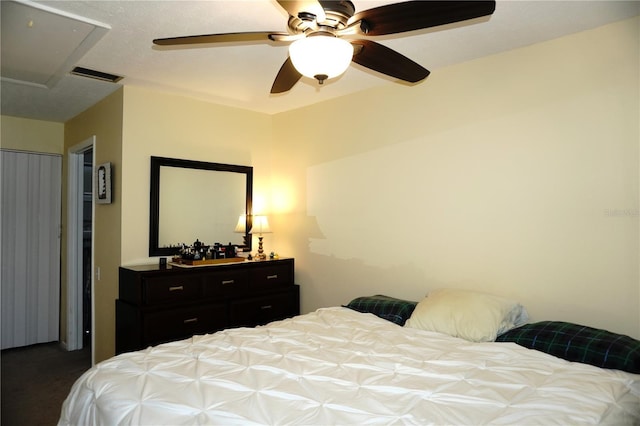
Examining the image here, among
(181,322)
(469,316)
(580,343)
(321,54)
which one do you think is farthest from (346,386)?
(181,322)

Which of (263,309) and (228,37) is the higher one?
(228,37)

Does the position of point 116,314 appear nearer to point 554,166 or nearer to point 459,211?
point 459,211

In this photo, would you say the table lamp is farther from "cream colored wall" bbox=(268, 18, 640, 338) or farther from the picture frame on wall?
the picture frame on wall

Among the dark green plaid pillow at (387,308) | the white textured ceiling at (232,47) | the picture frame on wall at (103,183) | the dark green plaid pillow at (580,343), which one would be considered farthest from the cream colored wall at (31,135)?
the dark green plaid pillow at (580,343)

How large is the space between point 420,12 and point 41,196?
4.51 metres

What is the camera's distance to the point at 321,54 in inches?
63.5

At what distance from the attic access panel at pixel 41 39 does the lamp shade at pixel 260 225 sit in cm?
191

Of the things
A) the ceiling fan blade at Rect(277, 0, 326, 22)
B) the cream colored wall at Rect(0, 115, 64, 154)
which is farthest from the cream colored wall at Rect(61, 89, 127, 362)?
the ceiling fan blade at Rect(277, 0, 326, 22)

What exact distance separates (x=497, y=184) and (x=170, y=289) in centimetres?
243

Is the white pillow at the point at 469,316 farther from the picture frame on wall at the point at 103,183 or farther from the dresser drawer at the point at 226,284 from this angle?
the picture frame on wall at the point at 103,183

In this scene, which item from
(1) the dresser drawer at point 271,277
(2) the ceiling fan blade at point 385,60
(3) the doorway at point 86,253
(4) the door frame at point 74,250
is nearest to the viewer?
(2) the ceiling fan blade at point 385,60

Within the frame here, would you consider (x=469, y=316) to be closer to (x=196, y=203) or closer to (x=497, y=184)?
(x=497, y=184)

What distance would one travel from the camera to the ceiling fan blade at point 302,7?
1.45m

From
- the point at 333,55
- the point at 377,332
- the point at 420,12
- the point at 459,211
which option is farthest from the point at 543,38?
the point at 377,332
